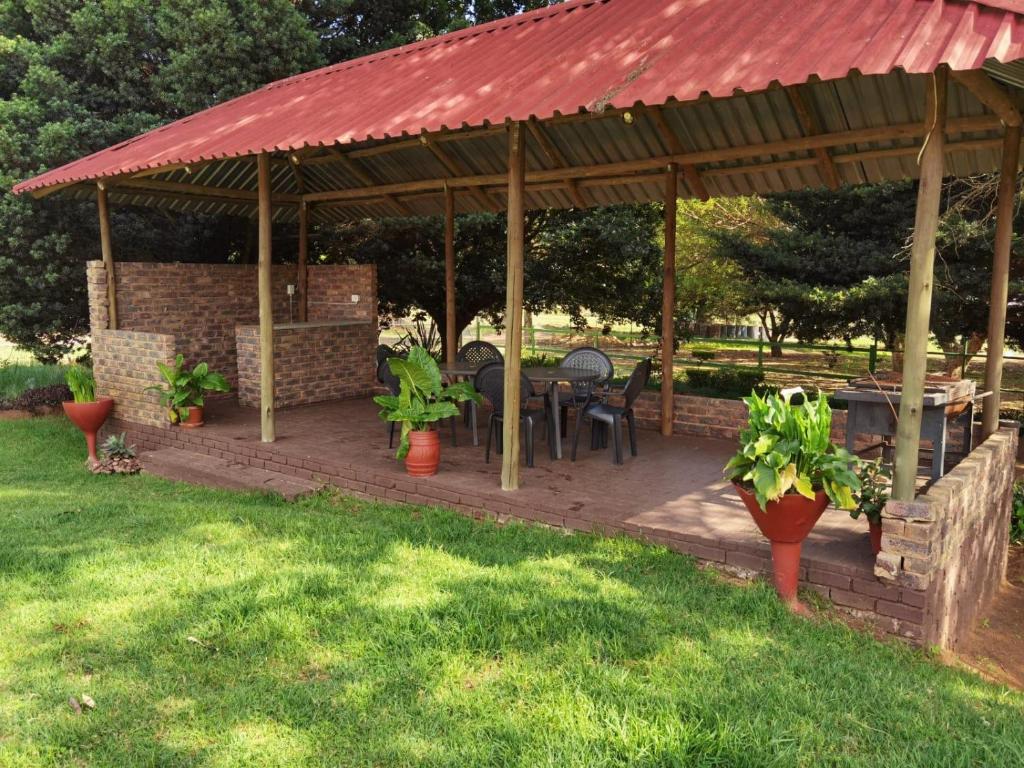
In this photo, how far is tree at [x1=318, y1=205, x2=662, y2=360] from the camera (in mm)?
12469

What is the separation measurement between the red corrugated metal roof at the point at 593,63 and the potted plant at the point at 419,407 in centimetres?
188

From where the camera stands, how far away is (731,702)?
3.10 meters

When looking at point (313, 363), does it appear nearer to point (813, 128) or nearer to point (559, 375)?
point (559, 375)

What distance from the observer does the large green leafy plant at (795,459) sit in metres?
3.88

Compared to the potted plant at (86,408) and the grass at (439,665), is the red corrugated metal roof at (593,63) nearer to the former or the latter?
the potted plant at (86,408)

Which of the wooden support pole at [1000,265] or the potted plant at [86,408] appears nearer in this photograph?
the wooden support pole at [1000,265]

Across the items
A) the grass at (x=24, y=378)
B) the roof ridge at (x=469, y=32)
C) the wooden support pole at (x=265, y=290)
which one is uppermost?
the roof ridge at (x=469, y=32)

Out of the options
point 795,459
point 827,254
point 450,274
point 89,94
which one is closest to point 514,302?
point 795,459

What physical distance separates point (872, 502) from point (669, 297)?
4296mm

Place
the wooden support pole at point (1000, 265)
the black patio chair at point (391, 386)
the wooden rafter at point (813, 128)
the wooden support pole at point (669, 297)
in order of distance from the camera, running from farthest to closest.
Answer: the wooden support pole at point (669, 297) < the black patio chair at point (391, 386) < the wooden rafter at point (813, 128) < the wooden support pole at point (1000, 265)

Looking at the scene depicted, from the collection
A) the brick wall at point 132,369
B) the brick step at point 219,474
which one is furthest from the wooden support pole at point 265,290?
the brick wall at point 132,369

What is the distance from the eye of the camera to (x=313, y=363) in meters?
10.1

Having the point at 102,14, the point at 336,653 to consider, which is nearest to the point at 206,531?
the point at 336,653

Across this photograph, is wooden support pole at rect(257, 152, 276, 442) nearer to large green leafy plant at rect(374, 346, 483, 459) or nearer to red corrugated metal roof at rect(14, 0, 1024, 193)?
red corrugated metal roof at rect(14, 0, 1024, 193)
